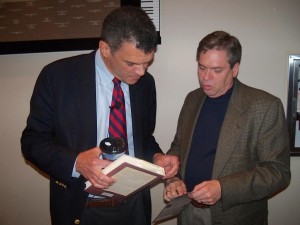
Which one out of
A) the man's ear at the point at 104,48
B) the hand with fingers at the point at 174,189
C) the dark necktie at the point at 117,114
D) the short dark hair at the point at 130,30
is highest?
the short dark hair at the point at 130,30

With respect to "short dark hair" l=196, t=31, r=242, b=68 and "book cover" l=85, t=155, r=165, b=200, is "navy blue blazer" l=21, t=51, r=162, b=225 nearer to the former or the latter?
"book cover" l=85, t=155, r=165, b=200

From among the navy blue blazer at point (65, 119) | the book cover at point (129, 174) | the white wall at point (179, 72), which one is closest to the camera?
the book cover at point (129, 174)

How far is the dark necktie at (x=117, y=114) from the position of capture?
4.75 ft

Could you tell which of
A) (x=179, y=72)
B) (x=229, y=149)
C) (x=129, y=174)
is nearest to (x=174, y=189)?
(x=229, y=149)

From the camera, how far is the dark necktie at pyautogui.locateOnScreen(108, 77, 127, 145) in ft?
4.75

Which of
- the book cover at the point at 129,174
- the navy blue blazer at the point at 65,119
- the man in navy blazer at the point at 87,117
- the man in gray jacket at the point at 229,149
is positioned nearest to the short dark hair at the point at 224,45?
the man in gray jacket at the point at 229,149

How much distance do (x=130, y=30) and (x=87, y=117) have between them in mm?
519

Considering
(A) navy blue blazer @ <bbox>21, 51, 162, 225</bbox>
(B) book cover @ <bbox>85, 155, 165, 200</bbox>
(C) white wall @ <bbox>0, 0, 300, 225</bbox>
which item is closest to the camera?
(B) book cover @ <bbox>85, 155, 165, 200</bbox>

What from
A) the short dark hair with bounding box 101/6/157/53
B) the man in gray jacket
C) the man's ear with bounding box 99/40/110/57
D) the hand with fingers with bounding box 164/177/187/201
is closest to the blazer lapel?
the man in gray jacket

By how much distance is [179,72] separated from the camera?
2.22 m

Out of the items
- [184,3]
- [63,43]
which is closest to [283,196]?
[184,3]

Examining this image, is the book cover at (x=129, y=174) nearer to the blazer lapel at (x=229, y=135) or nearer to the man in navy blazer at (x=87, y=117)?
the man in navy blazer at (x=87, y=117)

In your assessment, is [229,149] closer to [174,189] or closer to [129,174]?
Answer: [174,189]

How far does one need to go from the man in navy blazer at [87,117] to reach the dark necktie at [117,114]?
0.04 meters
